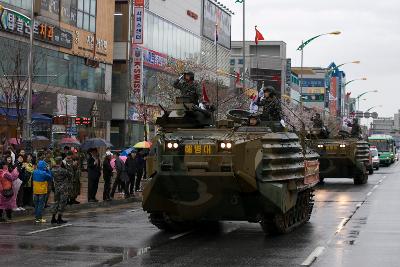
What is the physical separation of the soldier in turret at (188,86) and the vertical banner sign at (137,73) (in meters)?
36.6

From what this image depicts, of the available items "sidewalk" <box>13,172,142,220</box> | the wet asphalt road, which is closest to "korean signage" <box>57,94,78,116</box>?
"sidewalk" <box>13,172,142,220</box>

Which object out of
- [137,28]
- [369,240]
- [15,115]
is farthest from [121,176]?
[137,28]

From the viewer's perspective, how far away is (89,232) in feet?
52.1

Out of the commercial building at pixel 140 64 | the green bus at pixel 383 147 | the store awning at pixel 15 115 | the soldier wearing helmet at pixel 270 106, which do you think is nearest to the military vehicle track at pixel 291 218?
the soldier wearing helmet at pixel 270 106

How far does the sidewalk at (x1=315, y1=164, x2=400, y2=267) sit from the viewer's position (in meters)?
12.3

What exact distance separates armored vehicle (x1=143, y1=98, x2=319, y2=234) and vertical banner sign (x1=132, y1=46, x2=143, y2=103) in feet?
123

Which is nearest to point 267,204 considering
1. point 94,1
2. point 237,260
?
point 237,260

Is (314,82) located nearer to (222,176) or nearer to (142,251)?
(222,176)

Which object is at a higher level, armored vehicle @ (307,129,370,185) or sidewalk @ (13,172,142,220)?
armored vehicle @ (307,129,370,185)

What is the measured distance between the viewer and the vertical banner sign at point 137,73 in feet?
175

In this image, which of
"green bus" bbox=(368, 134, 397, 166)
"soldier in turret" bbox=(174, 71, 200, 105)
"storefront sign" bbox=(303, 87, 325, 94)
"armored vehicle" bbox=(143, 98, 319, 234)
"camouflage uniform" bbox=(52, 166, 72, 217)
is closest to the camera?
"armored vehicle" bbox=(143, 98, 319, 234)

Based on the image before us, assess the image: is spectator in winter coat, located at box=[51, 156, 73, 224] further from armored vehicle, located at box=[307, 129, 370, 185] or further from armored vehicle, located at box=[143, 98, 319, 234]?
armored vehicle, located at box=[307, 129, 370, 185]

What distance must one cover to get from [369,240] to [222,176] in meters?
3.27

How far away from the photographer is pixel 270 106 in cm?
1688
